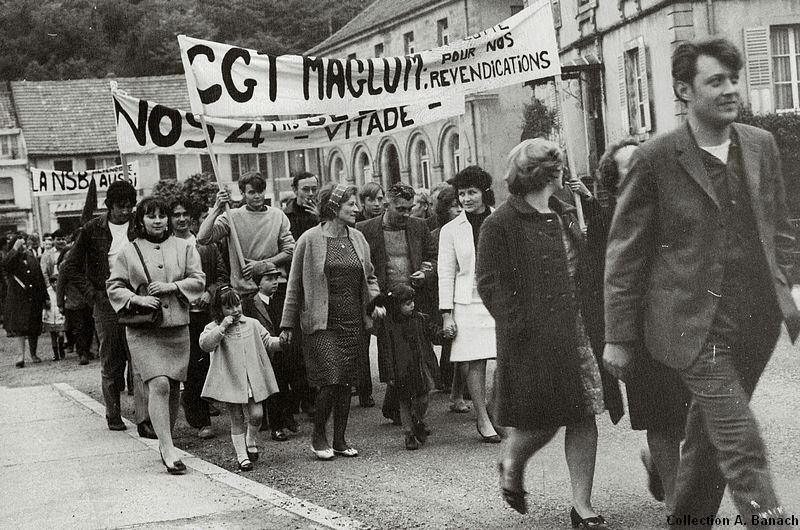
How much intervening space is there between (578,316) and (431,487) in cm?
167

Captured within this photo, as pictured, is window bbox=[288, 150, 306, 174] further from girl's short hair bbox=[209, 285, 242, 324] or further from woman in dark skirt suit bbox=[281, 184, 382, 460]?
girl's short hair bbox=[209, 285, 242, 324]

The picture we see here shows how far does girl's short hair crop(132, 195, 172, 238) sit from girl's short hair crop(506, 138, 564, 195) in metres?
3.22

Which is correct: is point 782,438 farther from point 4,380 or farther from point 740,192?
point 4,380

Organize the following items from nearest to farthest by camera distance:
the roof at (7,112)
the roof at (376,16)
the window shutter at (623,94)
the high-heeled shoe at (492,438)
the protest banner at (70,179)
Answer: the high-heeled shoe at (492,438) → the protest banner at (70,179) → the window shutter at (623,94) → the roof at (376,16) → the roof at (7,112)

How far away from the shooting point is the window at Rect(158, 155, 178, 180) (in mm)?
71000

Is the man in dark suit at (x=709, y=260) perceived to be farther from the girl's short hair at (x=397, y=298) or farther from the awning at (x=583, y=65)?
the awning at (x=583, y=65)

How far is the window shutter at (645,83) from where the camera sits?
26359 mm

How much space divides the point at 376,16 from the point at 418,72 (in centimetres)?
4088

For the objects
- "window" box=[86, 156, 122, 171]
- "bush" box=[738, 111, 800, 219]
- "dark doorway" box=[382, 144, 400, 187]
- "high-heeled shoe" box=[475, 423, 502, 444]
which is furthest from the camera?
"window" box=[86, 156, 122, 171]

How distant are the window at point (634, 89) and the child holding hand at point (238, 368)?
19687 mm

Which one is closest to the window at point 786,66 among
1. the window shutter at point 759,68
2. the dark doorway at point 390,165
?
the window shutter at point 759,68

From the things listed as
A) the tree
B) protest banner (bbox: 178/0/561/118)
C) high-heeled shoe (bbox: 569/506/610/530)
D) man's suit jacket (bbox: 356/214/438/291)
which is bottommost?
high-heeled shoe (bbox: 569/506/610/530)

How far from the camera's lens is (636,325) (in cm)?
457

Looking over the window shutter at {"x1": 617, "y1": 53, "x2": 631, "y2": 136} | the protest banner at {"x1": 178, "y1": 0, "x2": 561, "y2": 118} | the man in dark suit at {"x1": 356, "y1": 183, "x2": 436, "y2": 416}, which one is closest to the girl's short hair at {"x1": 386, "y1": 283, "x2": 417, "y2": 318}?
the man in dark suit at {"x1": 356, "y1": 183, "x2": 436, "y2": 416}
